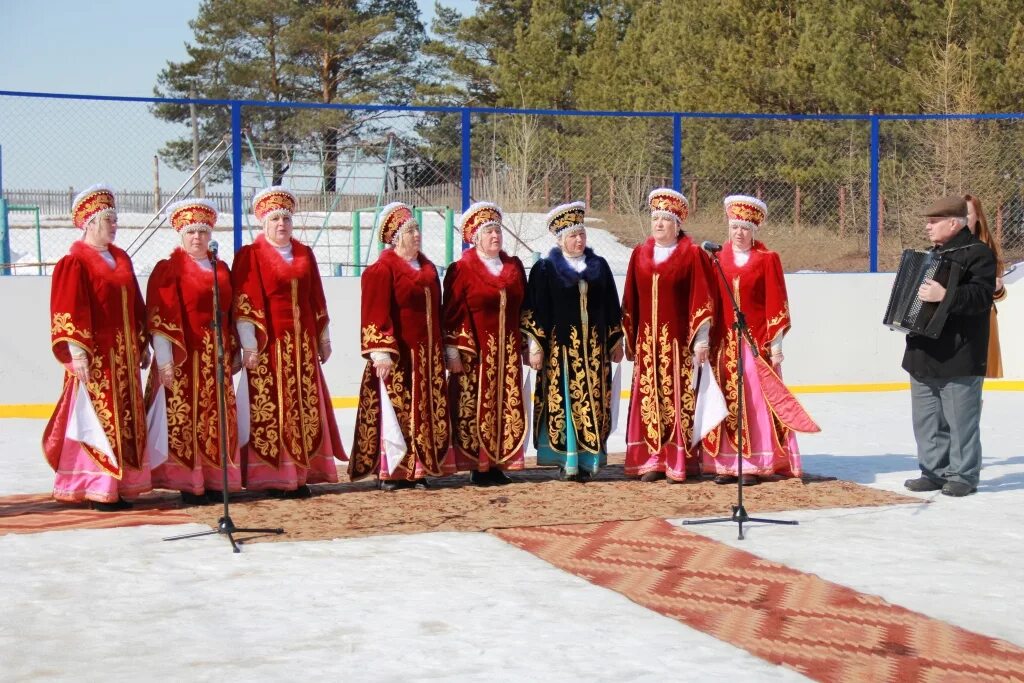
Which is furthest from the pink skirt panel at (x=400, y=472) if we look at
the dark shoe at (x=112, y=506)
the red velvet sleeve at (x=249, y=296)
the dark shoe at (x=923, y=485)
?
the dark shoe at (x=923, y=485)

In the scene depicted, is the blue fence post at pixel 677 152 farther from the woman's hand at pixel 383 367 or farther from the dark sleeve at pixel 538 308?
the woman's hand at pixel 383 367

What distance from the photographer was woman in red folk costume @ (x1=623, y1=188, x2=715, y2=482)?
848 centimetres

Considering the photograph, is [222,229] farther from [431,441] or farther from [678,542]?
[678,542]

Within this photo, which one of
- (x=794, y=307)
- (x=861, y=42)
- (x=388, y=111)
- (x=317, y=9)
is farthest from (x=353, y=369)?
(x=317, y=9)

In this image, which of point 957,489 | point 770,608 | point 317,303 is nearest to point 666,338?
point 957,489

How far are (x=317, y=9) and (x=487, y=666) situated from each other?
126 ft

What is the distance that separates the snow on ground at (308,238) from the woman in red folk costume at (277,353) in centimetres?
380

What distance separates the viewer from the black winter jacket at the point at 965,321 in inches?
314

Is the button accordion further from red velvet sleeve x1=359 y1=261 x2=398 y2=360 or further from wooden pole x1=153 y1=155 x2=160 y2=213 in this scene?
wooden pole x1=153 y1=155 x2=160 y2=213

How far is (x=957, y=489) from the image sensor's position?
809cm

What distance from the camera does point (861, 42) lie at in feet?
96.2

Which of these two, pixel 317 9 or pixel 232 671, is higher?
pixel 317 9

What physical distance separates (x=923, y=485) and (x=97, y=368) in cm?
443

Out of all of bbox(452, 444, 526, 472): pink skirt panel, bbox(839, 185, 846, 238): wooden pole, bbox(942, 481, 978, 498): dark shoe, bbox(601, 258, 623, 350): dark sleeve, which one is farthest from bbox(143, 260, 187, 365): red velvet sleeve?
bbox(839, 185, 846, 238): wooden pole
